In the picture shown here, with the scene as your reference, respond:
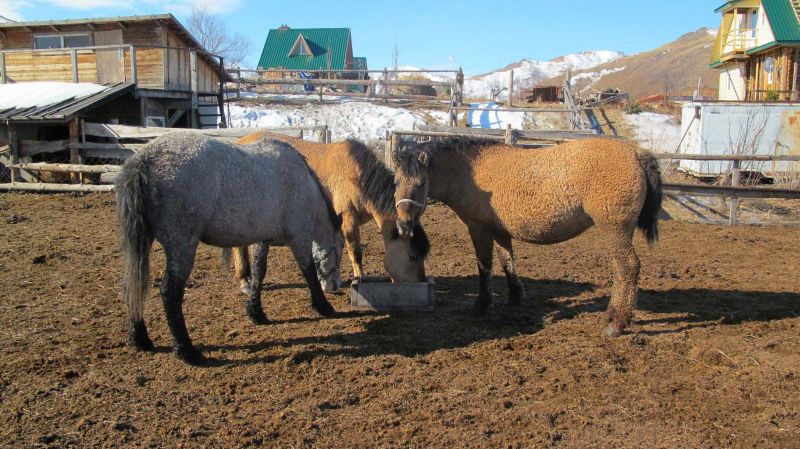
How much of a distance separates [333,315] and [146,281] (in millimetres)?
1914

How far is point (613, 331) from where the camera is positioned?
511 cm

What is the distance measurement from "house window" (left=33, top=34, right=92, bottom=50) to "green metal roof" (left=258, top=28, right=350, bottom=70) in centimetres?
2024

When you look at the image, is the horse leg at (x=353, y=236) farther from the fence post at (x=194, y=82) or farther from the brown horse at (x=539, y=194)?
the fence post at (x=194, y=82)

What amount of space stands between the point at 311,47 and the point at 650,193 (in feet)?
127

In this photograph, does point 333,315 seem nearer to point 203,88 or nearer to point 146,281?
point 146,281

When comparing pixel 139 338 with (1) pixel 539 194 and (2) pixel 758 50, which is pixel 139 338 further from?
(2) pixel 758 50

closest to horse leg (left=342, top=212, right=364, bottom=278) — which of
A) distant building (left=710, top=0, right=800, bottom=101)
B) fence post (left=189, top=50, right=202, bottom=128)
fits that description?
fence post (left=189, top=50, right=202, bottom=128)

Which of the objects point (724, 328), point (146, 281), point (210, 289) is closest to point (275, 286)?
point (210, 289)

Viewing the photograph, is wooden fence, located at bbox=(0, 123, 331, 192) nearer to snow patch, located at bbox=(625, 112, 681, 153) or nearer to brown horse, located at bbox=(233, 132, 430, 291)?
brown horse, located at bbox=(233, 132, 430, 291)

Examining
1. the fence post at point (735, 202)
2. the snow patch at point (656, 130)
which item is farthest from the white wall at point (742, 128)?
the fence post at point (735, 202)

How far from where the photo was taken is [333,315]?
227 inches

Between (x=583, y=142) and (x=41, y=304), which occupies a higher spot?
(x=583, y=142)

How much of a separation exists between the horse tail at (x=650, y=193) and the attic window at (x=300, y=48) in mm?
37959

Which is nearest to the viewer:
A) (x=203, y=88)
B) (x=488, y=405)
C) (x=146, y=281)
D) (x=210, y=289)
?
(x=488, y=405)
